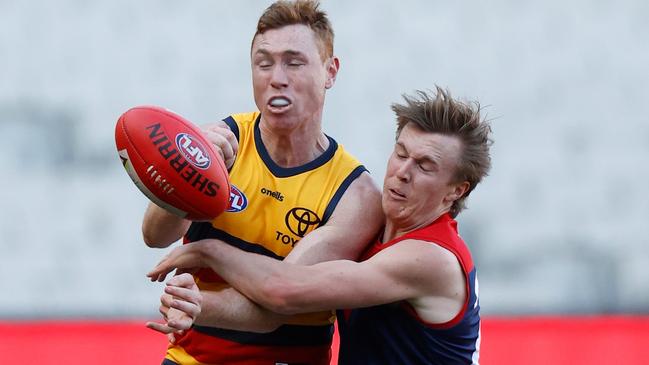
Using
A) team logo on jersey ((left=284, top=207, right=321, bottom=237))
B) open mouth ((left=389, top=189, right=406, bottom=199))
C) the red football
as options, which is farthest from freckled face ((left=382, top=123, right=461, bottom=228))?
the red football

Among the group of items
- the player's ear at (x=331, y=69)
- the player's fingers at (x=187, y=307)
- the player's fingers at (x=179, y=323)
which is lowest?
the player's fingers at (x=179, y=323)

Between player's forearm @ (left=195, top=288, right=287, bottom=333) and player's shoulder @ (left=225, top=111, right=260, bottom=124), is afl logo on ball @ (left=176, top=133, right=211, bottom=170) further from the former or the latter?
player's shoulder @ (left=225, top=111, right=260, bottom=124)

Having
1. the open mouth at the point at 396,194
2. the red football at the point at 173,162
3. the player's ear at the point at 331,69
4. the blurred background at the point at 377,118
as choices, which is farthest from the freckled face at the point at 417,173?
the blurred background at the point at 377,118

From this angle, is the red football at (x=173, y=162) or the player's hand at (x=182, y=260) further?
the player's hand at (x=182, y=260)

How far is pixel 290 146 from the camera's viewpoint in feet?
11.5

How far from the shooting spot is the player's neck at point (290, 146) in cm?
351

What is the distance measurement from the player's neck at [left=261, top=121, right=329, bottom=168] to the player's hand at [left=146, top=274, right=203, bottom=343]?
64cm

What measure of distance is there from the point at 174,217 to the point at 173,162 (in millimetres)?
330

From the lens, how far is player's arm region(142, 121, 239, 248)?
127 inches

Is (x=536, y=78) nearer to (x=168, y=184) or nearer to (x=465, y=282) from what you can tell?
Result: (x=465, y=282)

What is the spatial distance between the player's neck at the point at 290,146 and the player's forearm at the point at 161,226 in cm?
37

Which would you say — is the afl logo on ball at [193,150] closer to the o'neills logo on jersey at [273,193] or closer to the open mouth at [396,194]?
the o'neills logo on jersey at [273,193]

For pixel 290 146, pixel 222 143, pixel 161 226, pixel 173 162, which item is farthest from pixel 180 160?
pixel 290 146

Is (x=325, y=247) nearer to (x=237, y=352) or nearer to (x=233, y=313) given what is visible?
(x=233, y=313)
